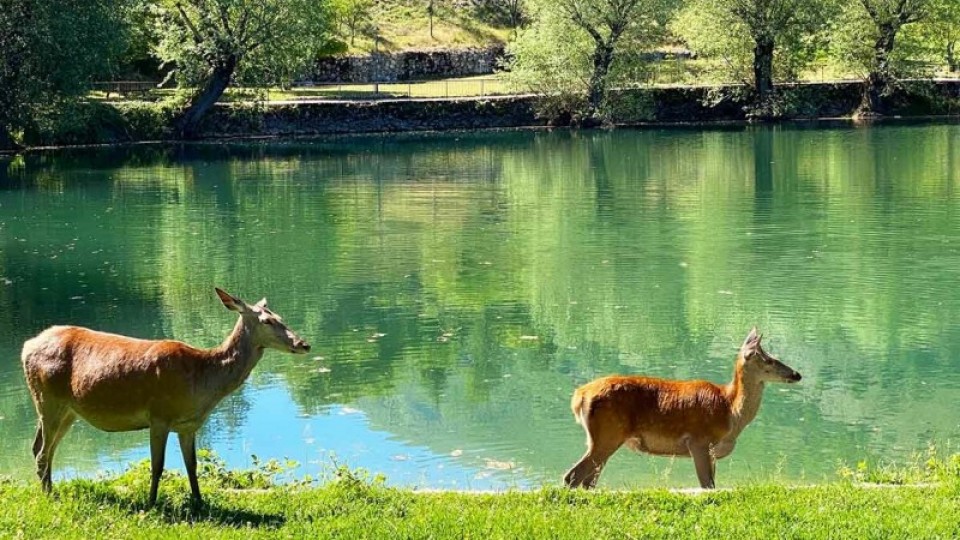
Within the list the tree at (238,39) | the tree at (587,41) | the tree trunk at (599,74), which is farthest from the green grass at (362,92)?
the tree trunk at (599,74)

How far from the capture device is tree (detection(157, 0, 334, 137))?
206 ft

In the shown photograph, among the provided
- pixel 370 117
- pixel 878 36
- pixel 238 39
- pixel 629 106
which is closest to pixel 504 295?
pixel 238 39

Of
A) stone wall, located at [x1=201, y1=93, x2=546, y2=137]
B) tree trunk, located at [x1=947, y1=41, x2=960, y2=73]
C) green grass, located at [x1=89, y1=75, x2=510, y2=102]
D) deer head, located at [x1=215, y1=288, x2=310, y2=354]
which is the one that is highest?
tree trunk, located at [x1=947, y1=41, x2=960, y2=73]

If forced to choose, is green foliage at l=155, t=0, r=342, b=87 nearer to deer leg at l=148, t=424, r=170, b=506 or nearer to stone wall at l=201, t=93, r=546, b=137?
stone wall at l=201, t=93, r=546, b=137

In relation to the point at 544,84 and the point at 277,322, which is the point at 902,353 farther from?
the point at 544,84

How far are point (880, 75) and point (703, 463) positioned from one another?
215ft

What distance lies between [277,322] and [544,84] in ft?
205

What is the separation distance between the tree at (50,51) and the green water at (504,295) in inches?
226

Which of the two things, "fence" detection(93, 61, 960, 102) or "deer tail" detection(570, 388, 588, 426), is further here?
"fence" detection(93, 61, 960, 102)

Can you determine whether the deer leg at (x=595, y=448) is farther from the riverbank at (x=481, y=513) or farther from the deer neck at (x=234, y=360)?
the deer neck at (x=234, y=360)

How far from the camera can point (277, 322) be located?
10461mm

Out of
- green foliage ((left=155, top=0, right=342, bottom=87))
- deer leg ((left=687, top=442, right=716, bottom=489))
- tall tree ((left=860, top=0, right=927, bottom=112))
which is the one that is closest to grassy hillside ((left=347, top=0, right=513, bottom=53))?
green foliage ((left=155, top=0, right=342, bottom=87))

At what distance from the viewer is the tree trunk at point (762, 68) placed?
7259cm

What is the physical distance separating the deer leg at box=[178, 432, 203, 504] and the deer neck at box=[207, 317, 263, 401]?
412 millimetres
